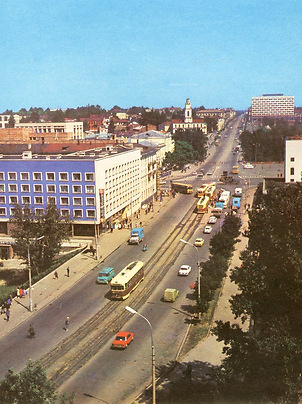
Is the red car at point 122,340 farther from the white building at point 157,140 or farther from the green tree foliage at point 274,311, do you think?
the white building at point 157,140

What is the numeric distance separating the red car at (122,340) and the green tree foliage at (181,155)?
119163mm

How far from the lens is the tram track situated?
1539 inches

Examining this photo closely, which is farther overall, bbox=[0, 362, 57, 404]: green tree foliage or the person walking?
the person walking

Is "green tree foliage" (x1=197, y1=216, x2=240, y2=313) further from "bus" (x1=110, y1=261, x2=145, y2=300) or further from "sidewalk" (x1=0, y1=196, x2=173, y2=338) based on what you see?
"sidewalk" (x1=0, y1=196, x2=173, y2=338)

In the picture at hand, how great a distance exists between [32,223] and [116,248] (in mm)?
12439

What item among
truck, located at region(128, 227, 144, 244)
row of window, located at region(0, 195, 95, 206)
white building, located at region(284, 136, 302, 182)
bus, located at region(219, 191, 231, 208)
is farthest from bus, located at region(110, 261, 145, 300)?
white building, located at region(284, 136, 302, 182)

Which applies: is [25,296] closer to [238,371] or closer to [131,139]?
[238,371]

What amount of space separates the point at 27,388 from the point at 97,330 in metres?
21.1

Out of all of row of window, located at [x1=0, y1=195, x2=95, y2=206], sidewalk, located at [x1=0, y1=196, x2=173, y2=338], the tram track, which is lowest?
sidewalk, located at [x1=0, y1=196, x2=173, y2=338]

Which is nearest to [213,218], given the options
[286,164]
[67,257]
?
[286,164]

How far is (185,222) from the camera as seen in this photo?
8881 centimetres

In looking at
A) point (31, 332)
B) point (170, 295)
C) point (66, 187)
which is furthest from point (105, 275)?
point (66, 187)

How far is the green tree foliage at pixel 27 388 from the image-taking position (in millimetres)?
24844

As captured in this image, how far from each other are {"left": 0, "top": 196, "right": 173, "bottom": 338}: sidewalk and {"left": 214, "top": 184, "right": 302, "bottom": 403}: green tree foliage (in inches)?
989
